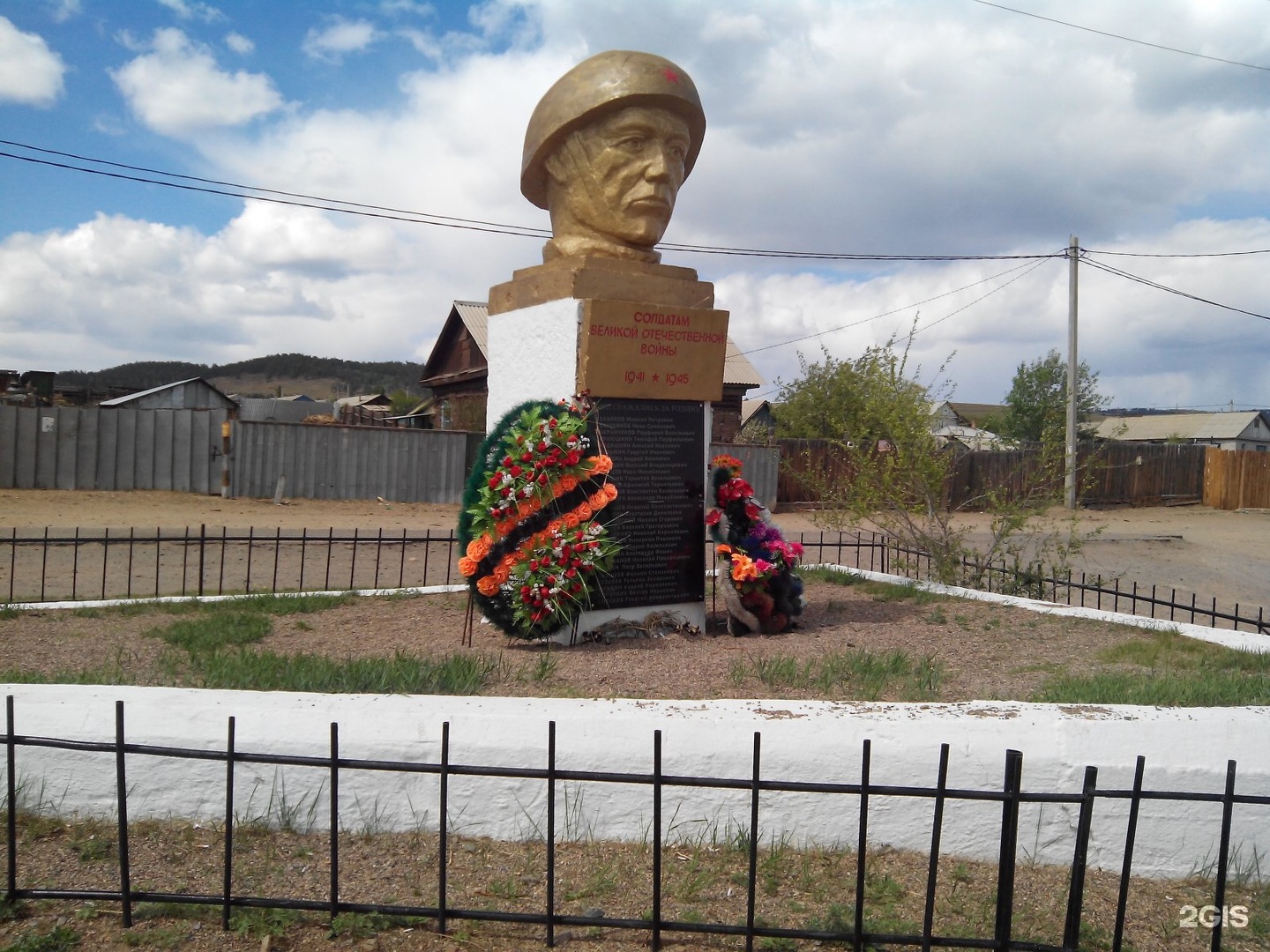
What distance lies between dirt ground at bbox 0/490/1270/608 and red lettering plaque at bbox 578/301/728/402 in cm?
799

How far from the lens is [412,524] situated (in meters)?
16.7

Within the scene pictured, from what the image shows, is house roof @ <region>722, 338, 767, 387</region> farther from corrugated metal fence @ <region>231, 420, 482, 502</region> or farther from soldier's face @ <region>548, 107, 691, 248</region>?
soldier's face @ <region>548, 107, 691, 248</region>

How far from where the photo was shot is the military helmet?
221 inches

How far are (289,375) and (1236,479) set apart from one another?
69566mm

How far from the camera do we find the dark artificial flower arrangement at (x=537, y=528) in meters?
5.24

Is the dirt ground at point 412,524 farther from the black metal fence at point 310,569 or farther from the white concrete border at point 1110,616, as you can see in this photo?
the white concrete border at point 1110,616

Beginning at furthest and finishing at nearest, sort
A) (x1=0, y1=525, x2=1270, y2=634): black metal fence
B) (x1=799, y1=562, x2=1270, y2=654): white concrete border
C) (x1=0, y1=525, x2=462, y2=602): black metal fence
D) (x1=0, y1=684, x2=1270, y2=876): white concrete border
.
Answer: (x1=0, y1=525, x2=462, y2=602): black metal fence < (x1=0, y1=525, x2=1270, y2=634): black metal fence < (x1=799, y1=562, x2=1270, y2=654): white concrete border < (x1=0, y1=684, x2=1270, y2=876): white concrete border

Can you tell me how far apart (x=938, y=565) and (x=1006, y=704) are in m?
4.74

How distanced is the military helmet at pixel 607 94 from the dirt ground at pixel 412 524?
867 cm

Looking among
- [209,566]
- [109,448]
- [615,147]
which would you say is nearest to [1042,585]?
[615,147]

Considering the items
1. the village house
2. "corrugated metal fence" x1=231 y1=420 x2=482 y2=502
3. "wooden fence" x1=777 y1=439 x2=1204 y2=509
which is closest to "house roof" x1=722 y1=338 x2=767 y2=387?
"wooden fence" x1=777 y1=439 x2=1204 y2=509

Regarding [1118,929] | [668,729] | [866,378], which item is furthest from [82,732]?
[866,378]

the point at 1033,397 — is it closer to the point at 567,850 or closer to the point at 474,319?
the point at 474,319

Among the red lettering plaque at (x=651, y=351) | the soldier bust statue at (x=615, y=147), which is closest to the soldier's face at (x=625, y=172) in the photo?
the soldier bust statue at (x=615, y=147)
